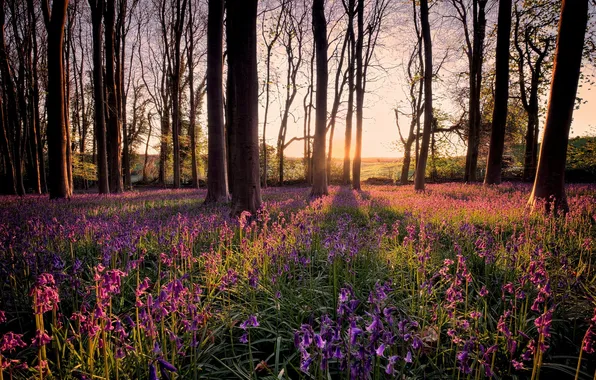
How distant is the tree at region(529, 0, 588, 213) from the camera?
22.1 feet

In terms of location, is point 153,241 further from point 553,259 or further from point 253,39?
point 553,259

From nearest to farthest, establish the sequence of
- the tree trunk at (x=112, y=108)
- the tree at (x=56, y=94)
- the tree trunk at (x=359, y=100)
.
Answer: the tree at (x=56, y=94) < the tree trunk at (x=112, y=108) < the tree trunk at (x=359, y=100)

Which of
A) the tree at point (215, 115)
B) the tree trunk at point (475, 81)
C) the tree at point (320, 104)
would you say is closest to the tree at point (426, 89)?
the tree at point (320, 104)

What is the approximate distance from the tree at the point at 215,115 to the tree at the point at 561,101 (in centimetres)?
924

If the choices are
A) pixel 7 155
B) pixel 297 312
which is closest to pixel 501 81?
pixel 297 312

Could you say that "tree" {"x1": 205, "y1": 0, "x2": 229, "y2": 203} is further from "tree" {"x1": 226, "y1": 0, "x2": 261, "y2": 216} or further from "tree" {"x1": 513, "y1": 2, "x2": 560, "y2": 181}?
"tree" {"x1": 513, "y1": 2, "x2": 560, "y2": 181}

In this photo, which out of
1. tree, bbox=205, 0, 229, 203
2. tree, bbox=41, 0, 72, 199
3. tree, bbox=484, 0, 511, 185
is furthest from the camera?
tree, bbox=484, 0, 511, 185

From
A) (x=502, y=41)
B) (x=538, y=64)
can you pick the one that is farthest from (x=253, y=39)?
(x=538, y=64)

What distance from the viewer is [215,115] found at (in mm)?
11023

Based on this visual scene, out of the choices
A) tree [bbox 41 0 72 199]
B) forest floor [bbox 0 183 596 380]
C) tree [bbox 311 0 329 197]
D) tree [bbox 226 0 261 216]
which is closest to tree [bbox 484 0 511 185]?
tree [bbox 311 0 329 197]

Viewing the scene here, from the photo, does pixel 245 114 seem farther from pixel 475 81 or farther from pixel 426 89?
pixel 475 81

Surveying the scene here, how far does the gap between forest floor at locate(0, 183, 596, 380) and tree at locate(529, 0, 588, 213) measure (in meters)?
1.62

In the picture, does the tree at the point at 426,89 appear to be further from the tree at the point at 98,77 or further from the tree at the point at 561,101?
the tree at the point at 98,77

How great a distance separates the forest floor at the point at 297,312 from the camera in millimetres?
1618
